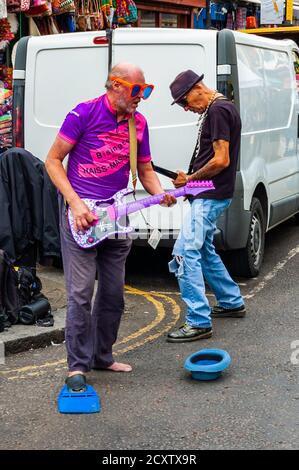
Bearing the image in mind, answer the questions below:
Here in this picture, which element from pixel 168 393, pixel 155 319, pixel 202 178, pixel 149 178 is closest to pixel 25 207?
pixel 155 319

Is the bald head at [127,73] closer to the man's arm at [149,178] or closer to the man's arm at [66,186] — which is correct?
the man's arm at [66,186]

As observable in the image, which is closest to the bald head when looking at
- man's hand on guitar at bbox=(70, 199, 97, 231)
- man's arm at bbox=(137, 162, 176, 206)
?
man's arm at bbox=(137, 162, 176, 206)

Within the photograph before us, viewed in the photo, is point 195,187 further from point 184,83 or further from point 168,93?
point 168,93

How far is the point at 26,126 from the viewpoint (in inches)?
296

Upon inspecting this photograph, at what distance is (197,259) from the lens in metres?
5.95

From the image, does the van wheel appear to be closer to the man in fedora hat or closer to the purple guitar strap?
the man in fedora hat

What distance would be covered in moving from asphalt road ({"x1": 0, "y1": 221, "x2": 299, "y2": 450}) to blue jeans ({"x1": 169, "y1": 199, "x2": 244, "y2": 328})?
25 centimetres

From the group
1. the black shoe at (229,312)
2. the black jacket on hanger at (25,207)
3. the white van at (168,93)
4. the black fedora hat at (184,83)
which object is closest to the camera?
the black fedora hat at (184,83)

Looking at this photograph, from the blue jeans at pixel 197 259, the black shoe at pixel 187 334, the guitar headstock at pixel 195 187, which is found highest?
the guitar headstock at pixel 195 187

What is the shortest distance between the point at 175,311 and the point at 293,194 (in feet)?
9.77

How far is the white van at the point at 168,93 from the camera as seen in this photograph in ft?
22.5

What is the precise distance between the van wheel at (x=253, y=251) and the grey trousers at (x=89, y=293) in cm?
278

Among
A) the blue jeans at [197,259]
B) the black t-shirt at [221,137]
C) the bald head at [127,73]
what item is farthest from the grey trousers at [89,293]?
the black t-shirt at [221,137]
